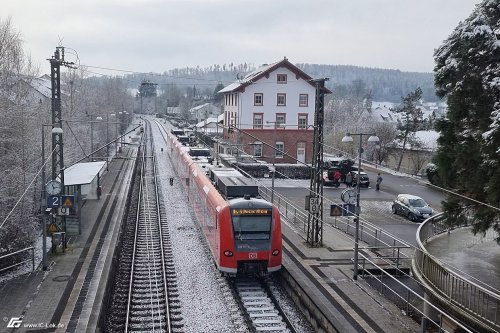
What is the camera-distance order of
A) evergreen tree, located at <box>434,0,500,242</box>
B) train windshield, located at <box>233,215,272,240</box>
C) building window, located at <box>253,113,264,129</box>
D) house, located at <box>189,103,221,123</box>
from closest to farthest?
1. evergreen tree, located at <box>434,0,500,242</box>
2. train windshield, located at <box>233,215,272,240</box>
3. building window, located at <box>253,113,264,129</box>
4. house, located at <box>189,103,221,123</box>

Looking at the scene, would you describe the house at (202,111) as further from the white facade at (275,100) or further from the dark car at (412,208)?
the dark car at (412,208)

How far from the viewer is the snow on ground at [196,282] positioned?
1390cm

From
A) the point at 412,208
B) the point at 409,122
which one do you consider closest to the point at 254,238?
the point at 412,208

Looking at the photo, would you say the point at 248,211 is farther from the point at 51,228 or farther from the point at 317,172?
the point at 51,228

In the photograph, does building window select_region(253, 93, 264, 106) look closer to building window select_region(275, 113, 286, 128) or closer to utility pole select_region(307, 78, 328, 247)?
building window select_region(275, 113, 286, 128)

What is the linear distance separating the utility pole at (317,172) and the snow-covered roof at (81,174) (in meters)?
9.73

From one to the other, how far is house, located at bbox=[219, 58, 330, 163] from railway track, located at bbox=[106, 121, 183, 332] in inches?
953

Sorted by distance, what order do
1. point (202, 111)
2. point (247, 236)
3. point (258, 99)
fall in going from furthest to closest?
point (202, 111) < point (258, 99) < point (247, 236)

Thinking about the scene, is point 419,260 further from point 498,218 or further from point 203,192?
point 203,192

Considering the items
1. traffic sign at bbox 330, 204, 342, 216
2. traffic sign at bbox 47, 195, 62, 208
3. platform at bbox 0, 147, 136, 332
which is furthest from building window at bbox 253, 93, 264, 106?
traffic sign at bbox 47, 195, 62, 208

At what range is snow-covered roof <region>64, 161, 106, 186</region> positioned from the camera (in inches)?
882

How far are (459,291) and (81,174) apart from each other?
18.9 metres

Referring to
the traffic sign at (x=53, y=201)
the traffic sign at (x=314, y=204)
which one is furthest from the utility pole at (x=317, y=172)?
the traffic sign at (x=53, y=201)

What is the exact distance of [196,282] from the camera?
56.1 ft
